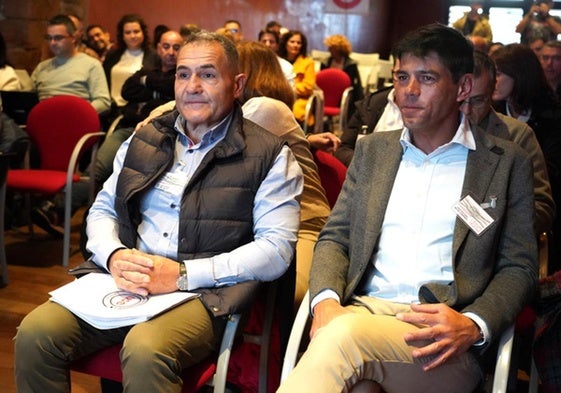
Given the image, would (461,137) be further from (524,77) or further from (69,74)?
(69,74)

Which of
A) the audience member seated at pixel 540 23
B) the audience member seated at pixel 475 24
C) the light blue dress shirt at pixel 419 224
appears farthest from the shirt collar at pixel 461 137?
the audience member seated at pixel 475 24

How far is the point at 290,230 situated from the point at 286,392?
62 cm

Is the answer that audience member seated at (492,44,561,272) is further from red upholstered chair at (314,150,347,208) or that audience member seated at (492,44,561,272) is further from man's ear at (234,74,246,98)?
man's ear at (234,74,246,98)

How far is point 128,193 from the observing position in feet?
7.59

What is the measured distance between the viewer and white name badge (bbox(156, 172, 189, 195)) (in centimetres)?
231

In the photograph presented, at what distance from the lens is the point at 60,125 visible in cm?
482

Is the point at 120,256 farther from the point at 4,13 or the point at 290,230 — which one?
the point at 4,13

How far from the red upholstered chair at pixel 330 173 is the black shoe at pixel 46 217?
257cm

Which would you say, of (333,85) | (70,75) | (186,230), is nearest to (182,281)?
(186,230)

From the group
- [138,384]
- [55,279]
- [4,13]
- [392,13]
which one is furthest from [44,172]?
[392,13]

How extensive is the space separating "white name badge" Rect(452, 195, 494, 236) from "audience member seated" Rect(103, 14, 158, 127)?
4.52 m

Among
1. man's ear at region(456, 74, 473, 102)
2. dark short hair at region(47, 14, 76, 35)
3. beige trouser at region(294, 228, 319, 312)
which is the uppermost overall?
dark short hair at region(47, 14, 76, 35)

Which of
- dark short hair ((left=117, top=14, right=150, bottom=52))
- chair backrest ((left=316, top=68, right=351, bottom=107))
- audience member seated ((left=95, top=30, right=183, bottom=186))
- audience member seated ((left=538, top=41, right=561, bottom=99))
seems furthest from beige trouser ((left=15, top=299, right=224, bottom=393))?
chair backrest ((left=316, top=68, right=351, bottom=107))

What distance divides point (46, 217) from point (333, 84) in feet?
13.5
